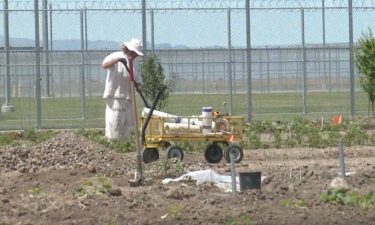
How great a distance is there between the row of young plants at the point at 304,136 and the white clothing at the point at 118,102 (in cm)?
209

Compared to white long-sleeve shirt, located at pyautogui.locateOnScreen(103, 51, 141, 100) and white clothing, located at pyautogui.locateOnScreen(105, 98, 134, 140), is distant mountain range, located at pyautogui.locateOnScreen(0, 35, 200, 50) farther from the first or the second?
white long-sleeve shirt, located at pyautogui.locateOnScreen(103, 51, 141, 100)

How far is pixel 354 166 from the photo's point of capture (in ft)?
48.2

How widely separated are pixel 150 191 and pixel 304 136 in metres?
7.96

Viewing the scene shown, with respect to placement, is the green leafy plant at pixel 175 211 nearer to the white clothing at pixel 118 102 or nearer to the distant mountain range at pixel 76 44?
the white clothing at pixel 118 102

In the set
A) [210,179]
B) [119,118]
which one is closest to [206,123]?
[119,118]

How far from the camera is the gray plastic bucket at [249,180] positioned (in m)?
11.5

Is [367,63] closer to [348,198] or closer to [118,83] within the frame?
[118,83]

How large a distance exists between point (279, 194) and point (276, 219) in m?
1.26

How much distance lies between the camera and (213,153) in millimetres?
16062

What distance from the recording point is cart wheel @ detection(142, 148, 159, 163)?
15.7m

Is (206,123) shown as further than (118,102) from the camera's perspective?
No

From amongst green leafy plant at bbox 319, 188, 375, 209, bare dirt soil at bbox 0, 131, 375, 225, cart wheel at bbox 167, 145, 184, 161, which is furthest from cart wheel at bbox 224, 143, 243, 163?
green leafy plant at bbox 319, 188, 375, 209

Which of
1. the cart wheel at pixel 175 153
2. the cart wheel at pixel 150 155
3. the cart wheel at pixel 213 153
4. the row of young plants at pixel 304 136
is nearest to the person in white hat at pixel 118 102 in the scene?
the cart wheel at pixel 150 155

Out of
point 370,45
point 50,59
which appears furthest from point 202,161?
point 50,59
